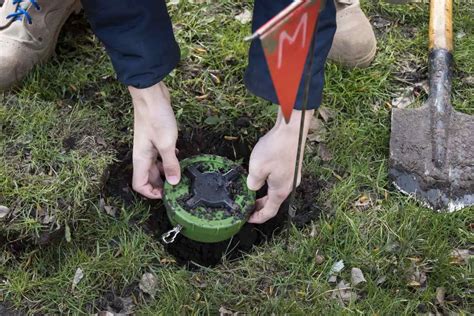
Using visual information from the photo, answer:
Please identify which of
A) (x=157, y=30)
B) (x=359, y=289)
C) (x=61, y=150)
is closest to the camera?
(x=157, y=30)

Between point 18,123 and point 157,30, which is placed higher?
point 157,30

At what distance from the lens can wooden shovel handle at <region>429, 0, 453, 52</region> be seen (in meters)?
2.82

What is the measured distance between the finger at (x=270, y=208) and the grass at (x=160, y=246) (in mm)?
110

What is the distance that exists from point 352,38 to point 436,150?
615 millimetres

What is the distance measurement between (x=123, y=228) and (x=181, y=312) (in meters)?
0.39

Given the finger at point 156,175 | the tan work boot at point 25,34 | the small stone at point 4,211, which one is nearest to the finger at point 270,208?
the finger at point 156,175

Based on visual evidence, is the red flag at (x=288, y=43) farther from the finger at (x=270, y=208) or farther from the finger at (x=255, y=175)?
the finger at (x=270, y=208)

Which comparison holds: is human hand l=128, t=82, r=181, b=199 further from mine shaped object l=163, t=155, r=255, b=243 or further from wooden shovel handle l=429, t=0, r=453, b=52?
wooden shovel handle l=429, t=0, r=453, b=52

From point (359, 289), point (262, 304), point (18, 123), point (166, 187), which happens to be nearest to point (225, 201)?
point (166, 187)

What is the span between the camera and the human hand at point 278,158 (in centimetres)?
192

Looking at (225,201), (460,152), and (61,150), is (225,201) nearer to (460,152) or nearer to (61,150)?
(61,150)

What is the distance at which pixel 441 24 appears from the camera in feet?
9.45

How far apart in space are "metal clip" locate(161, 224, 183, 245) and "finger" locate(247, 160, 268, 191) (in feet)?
0.98

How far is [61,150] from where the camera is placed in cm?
236
